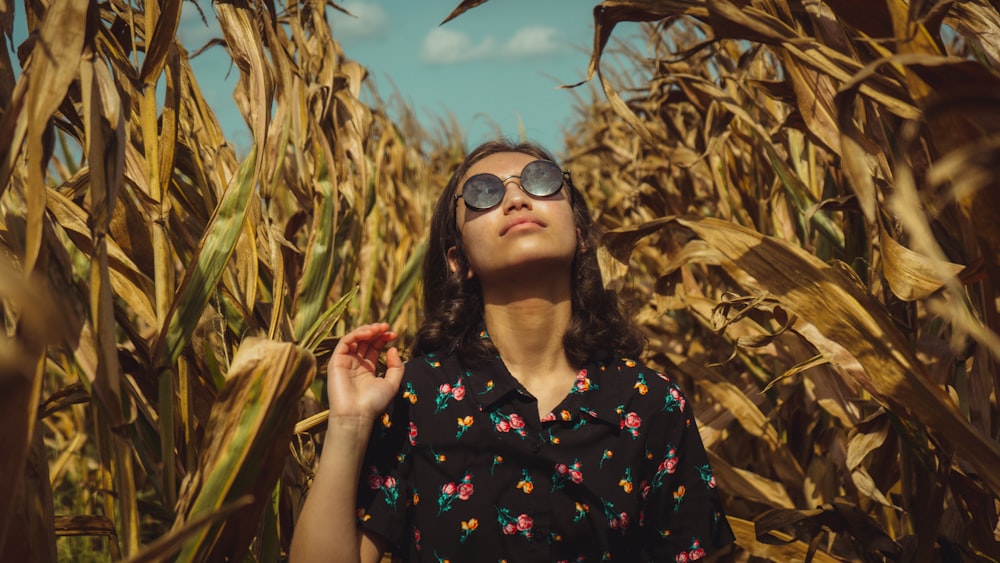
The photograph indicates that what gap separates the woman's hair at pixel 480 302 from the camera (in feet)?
4.81

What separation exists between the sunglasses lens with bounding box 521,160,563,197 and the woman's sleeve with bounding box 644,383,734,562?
16.1 inches

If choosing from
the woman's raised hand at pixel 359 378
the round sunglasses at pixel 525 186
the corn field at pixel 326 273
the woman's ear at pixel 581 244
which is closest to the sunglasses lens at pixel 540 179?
the round sunglasses at pixel 525 186

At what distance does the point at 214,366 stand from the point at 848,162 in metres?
0.81

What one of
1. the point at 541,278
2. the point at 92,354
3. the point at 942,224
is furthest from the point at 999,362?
the point at 92,354

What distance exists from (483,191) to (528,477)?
1.55ft

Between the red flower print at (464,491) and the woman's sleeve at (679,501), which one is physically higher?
the red flower print at (464,491)

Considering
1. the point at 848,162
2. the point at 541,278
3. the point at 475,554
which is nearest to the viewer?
the point at 848,162

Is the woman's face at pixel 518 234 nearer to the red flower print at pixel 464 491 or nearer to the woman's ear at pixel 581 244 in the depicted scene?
the woman's ear at pixel 581 244

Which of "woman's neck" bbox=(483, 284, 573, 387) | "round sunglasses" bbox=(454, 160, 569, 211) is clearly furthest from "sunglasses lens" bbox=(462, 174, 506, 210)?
"woman's neck" bbox=(483, 284, 573, 387)

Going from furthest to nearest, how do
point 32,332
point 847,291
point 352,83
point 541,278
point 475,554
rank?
point 352,83 → point 541,278 → point 475,554 → point 847,291 → point 32,332

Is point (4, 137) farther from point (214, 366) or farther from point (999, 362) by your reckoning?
point (999, 362)

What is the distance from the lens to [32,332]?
2.03ft

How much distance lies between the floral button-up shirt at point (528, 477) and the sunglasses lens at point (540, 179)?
11.8 inches

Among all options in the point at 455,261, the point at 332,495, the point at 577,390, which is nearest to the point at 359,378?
the point at 332,495
